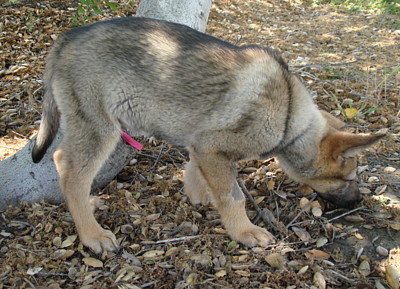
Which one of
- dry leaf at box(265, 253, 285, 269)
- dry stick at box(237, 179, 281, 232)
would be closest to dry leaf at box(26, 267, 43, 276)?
dry leaf at box(265, 253, 285, 269)

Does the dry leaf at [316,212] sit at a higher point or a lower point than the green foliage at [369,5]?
lower

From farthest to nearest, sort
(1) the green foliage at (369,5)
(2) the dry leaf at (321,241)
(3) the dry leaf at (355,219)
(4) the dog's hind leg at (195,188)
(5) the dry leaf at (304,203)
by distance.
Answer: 1. (1) the green foliage at (369,5)
2. (4) the dog's hind leg at (195,188)
3. (5) the dry leaf at (304,203)
4. (3) the dry leaf at (355,219)
5. (2) the dry leaf at (321,241)

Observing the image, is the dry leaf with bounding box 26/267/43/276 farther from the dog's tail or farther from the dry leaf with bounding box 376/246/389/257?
the dry leaf with bounding box 376/246/389/257

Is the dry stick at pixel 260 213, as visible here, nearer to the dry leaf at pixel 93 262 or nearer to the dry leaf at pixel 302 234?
the dry leaf at pixel 302 234

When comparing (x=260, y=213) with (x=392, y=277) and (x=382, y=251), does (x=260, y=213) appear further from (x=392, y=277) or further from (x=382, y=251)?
(x=392, y=277)

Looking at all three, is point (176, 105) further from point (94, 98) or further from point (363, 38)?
point (363, 38)

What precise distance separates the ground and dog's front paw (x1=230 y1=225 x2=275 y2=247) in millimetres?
59

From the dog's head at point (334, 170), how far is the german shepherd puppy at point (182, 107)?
11 millimetres

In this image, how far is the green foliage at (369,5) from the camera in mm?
9271

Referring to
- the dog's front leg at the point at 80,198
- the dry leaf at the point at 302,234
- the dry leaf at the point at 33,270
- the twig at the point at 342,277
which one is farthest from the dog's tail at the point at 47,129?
the twig at the point at 342,277

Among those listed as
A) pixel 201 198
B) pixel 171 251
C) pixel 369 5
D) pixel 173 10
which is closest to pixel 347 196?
pixel 201 198

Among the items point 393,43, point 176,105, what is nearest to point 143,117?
point 176,105

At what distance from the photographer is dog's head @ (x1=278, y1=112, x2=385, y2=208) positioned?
310cm

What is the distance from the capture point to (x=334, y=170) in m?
3.23
